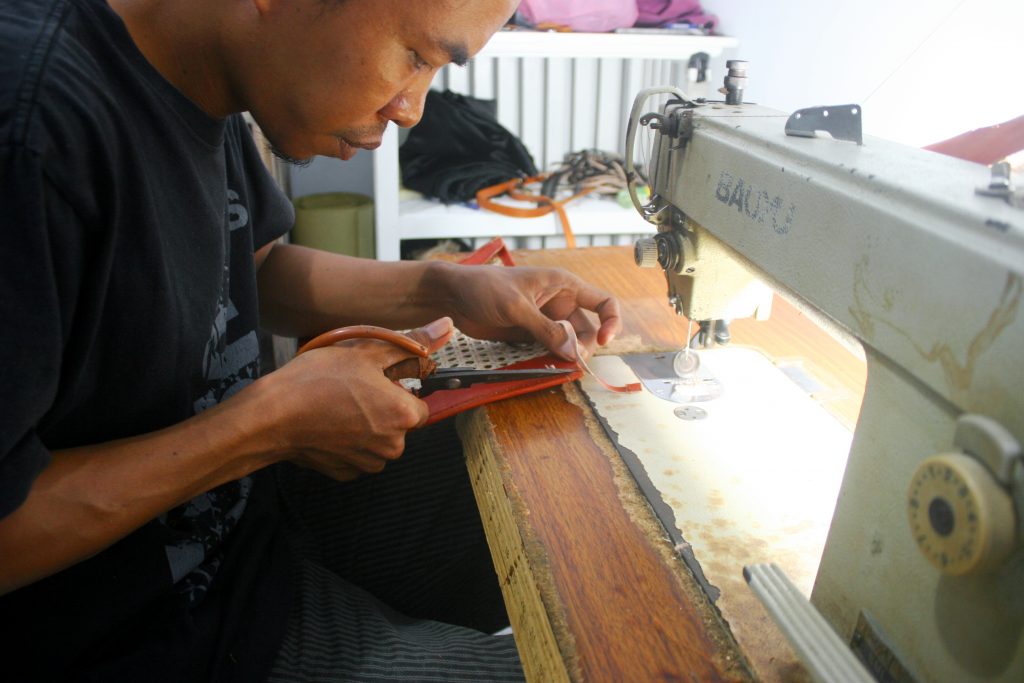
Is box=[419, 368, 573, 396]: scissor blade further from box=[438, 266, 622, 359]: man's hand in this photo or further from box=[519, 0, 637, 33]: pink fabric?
box=[519, 0, 637, 33]: pink fabric

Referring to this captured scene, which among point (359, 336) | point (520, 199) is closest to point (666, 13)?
point (520, 199)

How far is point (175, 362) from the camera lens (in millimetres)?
870

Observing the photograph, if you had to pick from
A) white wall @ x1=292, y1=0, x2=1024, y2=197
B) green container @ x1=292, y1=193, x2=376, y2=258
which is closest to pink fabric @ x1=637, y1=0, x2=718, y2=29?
white wall @ x1=292, y1=0, x2=1024, y2=197

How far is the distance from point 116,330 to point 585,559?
21.2 inches

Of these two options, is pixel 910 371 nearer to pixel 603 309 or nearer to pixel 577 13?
pixel 603 309

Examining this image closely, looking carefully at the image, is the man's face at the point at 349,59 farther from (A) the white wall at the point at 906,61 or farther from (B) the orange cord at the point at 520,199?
(B) the orange cord at the point at 520,199

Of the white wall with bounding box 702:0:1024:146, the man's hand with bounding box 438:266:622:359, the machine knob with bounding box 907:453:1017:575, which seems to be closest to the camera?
the machine knob with bounding box 907:453:1017:575

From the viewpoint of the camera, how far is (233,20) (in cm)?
83

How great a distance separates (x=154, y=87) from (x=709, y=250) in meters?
0.68

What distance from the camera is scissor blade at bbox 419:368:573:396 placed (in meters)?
1.03

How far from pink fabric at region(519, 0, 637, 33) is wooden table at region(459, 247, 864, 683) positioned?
5.79 feet

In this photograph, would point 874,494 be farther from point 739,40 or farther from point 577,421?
point 739,40

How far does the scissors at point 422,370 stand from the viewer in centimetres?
93

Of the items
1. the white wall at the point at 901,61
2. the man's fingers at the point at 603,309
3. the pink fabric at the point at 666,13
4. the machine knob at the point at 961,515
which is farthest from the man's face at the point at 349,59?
the pink fabric at the point at 666,13
